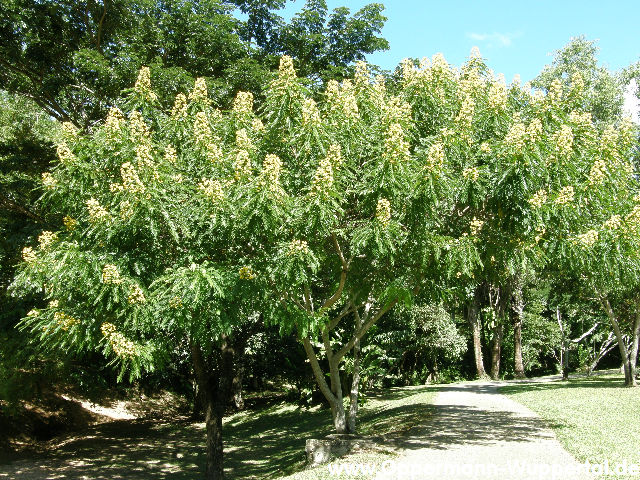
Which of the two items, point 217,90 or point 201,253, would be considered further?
point 217,90

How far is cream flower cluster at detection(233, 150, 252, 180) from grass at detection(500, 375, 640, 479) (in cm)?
593

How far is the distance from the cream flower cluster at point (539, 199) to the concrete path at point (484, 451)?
352 centimetres

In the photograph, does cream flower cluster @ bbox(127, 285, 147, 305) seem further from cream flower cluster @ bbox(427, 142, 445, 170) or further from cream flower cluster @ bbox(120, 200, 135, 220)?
cream flower cluster @ bbox(427, 142, 445, 170)

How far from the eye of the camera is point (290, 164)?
27.2 ft

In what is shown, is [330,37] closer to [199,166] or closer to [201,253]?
[199,166]

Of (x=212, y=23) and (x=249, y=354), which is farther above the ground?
(x=212, y=23)

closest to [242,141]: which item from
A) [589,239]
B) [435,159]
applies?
[435,159]

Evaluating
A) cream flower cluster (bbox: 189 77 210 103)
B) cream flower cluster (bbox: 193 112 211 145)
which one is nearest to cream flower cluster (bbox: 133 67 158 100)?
cream flower cluster (bbox: 189 77 210 103)

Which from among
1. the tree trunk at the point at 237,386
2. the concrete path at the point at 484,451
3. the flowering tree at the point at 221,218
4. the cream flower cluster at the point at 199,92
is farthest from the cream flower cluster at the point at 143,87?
the tree trunk at the point at 237,386

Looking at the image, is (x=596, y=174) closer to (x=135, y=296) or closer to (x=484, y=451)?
(x=484, y=451)

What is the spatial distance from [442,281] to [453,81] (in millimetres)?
3353

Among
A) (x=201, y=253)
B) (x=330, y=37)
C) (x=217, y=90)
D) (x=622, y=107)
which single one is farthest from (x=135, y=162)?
(x=622, y=107)

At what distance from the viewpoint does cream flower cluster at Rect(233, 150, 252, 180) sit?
23.1 ft

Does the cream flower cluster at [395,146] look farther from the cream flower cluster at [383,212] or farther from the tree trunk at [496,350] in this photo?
the tree trunk at [496,350]
